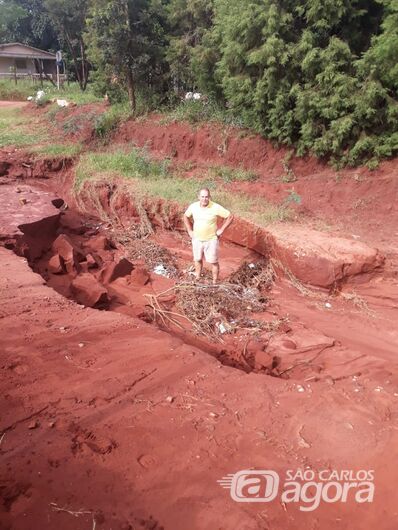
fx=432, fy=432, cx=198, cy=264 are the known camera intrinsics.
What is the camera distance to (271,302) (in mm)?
7219

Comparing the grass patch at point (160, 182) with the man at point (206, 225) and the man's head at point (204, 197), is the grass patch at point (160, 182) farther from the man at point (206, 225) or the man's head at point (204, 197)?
the man's head at point (204, 197)

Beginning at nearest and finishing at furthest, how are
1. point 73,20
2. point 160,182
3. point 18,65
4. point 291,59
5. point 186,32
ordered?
point 291,59 < point 160,182 < point 186,32 < point 73,20 < point 18,65

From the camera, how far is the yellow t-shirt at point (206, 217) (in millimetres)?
6602

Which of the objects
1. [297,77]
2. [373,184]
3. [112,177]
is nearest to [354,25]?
[297,77]

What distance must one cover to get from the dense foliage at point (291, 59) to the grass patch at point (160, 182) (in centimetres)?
242

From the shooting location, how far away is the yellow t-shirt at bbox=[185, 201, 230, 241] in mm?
6602

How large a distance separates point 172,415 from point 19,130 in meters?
14.8

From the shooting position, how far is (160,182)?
11148 millimetres

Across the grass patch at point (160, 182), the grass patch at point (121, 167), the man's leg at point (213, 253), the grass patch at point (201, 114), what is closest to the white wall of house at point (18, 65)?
the grass patch at point (201, 114)

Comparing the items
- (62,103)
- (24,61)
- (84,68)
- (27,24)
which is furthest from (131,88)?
(27,24)

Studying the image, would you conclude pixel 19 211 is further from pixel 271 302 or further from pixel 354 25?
pixel 354 25

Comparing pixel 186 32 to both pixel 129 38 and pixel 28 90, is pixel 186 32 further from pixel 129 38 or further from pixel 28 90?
pixel 28 90

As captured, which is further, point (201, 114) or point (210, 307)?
point (201, 114)

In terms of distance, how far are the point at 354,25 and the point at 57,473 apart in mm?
11031
